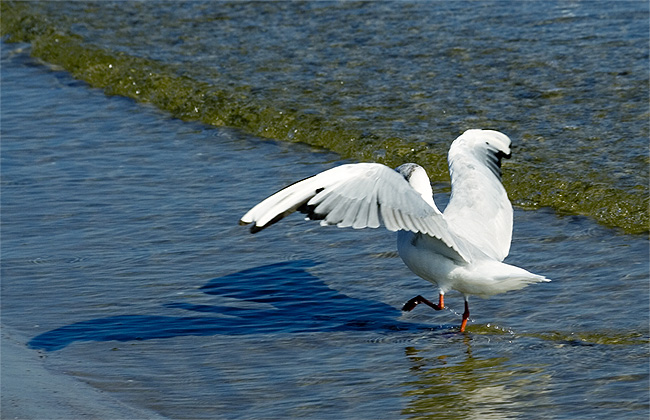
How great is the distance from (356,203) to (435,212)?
0.43m

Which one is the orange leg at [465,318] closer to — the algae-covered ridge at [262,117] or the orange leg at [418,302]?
the orange leg at [418,302]

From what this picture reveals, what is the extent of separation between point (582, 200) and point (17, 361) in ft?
12.1

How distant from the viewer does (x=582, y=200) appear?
6.82 metres

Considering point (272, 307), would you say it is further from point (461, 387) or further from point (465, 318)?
point (461, 387)

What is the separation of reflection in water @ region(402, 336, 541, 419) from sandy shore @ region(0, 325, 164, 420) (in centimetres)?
111

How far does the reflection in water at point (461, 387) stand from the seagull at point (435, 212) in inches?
14.8

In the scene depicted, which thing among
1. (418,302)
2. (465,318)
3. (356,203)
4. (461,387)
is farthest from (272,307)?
(461,387)

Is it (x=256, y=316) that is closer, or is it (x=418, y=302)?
(x=418, y=302)

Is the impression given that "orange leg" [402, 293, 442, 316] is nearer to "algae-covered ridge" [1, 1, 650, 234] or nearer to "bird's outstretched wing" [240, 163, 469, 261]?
"bird's outstretched wing" [240, 163, 469, 261]

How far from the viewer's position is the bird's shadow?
17.5 ft

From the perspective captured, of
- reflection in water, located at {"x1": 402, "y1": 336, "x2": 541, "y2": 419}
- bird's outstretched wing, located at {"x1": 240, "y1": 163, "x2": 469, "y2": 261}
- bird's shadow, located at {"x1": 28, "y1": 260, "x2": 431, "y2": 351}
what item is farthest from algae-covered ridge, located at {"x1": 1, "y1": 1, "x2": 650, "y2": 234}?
bird's outstretched wing, located at {"x1": 240, "y1": 163, "x2": 469, "y2": 261}

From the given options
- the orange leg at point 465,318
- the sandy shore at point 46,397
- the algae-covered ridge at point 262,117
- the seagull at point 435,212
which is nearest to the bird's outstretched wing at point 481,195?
the seagull at point 435,212

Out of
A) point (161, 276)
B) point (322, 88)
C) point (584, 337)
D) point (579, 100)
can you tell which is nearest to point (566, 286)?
point (584, 337)

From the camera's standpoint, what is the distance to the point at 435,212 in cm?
493
